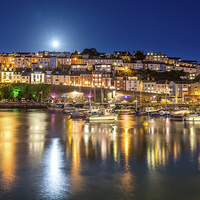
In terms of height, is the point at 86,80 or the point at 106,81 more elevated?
the point at 86,80

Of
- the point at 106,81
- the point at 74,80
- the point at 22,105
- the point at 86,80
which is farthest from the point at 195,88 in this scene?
the point at 22,105

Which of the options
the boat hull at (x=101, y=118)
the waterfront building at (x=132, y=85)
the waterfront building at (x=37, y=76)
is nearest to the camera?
the boat hull at (x=101, y=118)

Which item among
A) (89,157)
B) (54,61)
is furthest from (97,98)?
(89,157)

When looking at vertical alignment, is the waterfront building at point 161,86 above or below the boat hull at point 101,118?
above

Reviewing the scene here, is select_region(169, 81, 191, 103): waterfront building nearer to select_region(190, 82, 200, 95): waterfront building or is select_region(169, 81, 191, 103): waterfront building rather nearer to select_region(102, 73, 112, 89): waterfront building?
select_region(190, 82, 200, 95): waterfront building

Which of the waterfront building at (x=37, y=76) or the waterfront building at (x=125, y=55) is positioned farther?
the waterfront building at (x=125, y=55)

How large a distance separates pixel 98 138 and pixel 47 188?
894 cm

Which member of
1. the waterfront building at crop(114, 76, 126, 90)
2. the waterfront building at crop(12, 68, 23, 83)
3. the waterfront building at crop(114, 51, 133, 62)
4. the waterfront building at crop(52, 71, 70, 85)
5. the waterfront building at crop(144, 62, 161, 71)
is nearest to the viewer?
the waterfront building at crop(12, 68, 23, 83)

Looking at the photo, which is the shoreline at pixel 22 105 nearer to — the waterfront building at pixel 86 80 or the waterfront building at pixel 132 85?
the waterfront building at pixel 86 80

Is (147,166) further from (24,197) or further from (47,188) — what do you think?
(24,197)

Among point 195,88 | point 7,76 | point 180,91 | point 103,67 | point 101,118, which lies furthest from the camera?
point 103,67

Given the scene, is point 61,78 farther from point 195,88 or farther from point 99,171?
point 99,171

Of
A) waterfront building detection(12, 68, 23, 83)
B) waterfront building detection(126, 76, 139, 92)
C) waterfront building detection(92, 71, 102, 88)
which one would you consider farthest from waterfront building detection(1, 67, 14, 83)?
waterfront building detection(126, 76, 139, 92)

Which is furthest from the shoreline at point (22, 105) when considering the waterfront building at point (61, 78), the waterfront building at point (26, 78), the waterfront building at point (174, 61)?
the waterfront building at point (174, 61)
